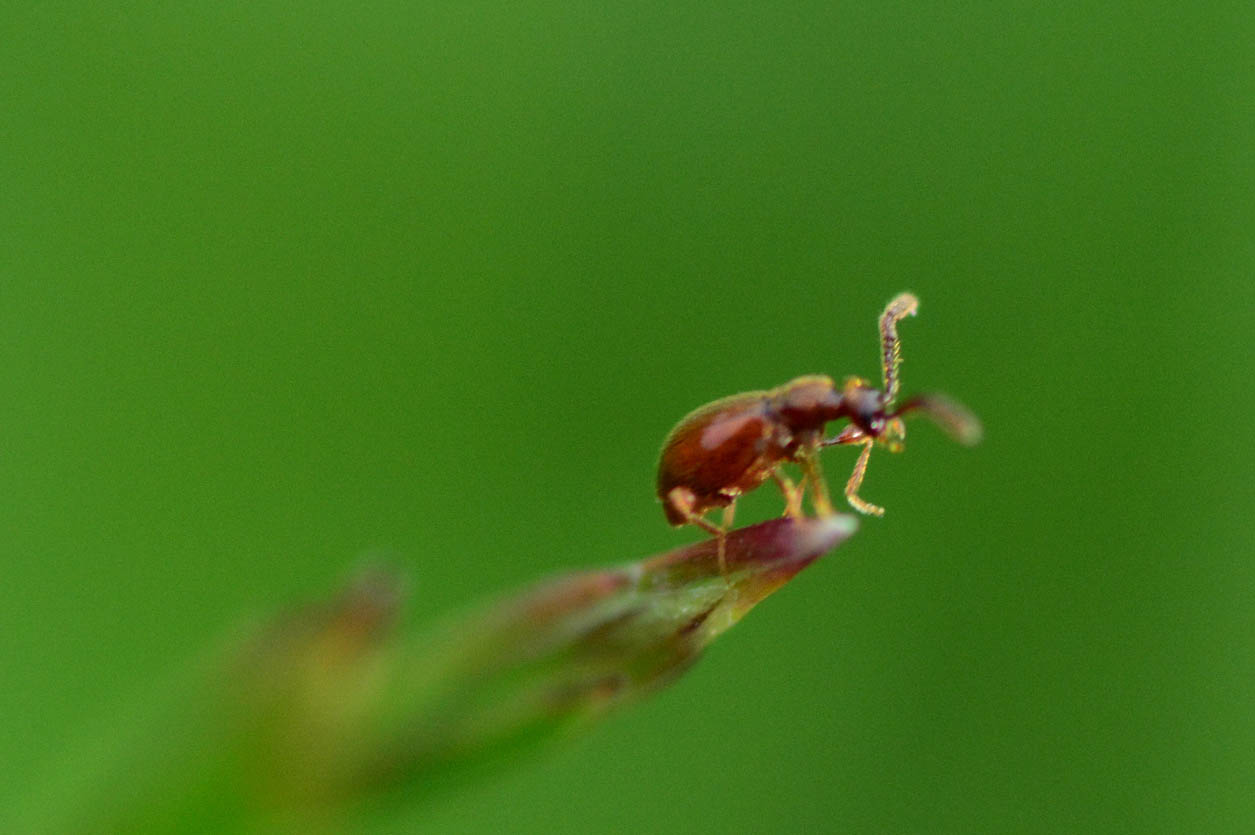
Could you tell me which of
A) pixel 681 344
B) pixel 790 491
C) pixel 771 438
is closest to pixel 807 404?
pixel 771 438

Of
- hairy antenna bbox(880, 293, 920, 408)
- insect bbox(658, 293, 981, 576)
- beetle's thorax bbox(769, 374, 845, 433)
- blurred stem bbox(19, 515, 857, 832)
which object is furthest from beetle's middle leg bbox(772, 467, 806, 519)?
blurred stem bbox(19, 515, 857, 832)

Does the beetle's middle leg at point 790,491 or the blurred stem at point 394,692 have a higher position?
the beetle's middle leg at point 790,491

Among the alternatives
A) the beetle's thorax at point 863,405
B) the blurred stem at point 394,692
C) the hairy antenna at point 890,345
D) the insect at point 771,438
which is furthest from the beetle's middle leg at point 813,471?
the blurred stem at point 394,692

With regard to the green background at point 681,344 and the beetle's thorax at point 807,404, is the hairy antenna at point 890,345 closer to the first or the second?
the beetle's thorax at point 807,404

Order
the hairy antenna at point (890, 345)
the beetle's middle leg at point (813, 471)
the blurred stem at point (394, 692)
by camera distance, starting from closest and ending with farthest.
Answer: the blurred stem at point (394, 692) < the beetle's middle leg at point (813, 471) < the hairy antenna at point (890, 345)

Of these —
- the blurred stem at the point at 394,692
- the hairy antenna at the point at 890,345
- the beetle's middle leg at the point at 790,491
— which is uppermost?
the hairy antenna at the point at 890,345

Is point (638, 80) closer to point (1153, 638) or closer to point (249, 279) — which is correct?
point (249, 279)

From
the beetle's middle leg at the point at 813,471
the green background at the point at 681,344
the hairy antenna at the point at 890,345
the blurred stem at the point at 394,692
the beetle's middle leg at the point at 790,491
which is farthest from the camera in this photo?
Result: the green background at the point at 681,344

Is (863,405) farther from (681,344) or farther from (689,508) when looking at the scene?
(681,344)

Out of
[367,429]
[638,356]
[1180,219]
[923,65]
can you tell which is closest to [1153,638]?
[1180,219]
